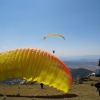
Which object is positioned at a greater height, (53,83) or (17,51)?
(17,51)

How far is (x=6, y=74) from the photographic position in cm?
2317

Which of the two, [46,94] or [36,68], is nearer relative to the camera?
[36,68]

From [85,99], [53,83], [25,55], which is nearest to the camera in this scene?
[85,99]

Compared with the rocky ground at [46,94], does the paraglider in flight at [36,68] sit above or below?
above

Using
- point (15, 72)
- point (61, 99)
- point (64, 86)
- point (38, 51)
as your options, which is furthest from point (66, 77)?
point (15, 72)

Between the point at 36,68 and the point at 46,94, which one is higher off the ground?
the point at 36,68

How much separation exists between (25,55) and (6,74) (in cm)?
330

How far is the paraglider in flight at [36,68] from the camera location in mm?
21844

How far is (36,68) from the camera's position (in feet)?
73.7

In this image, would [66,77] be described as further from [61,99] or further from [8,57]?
[8,57]

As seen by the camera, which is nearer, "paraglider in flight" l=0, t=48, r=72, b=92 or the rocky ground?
the rocky ground

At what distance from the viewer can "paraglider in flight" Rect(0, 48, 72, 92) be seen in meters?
21.8

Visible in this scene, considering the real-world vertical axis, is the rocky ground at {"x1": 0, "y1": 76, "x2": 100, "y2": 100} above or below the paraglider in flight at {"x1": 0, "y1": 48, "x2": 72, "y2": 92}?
below

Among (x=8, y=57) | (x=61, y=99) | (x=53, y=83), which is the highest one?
(x=8, y=57)
